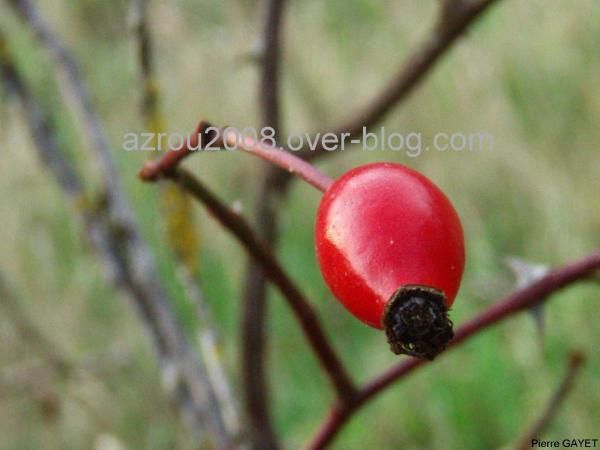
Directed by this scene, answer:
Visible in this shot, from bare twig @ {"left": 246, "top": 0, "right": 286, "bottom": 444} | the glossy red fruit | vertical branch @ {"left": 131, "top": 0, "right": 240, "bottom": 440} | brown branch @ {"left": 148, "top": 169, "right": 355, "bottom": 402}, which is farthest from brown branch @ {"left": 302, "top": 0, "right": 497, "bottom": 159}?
the glossy red fruit

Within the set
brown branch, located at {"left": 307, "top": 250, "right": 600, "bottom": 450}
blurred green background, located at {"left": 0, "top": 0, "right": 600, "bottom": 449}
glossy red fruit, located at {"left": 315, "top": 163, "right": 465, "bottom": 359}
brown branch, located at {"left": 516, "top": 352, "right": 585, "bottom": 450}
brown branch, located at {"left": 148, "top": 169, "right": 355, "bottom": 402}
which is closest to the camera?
glossy red fruit, located at {"left": 315, "top": 163, "right": 465, "bottom": 359}

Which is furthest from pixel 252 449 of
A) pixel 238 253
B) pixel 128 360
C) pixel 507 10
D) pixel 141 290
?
pixel 507 10

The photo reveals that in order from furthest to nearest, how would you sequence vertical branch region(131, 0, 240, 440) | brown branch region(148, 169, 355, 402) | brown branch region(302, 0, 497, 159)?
vertical branch region(131, 0, 240, 440) → brown branch region(302, 0, 497, 159) → brown branch region(148, 169, 355, 402)

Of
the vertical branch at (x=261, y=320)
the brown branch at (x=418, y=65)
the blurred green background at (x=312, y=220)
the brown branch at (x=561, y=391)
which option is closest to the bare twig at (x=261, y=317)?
the vertical branch at (x=261, y=320)

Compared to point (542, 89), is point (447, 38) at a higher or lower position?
lower

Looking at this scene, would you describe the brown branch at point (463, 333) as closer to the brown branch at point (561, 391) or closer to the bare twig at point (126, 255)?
the brown branch at point (561, 391)

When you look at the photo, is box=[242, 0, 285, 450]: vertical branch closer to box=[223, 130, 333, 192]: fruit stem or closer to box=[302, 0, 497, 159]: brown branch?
box=[302, 0, 497, 159]: brown branch

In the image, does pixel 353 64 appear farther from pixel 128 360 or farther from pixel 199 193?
pixel 199 193

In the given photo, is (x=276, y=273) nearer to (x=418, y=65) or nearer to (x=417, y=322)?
(x=417, y=322)

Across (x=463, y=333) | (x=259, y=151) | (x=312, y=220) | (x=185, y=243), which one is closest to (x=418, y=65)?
(x=185, y=243)
